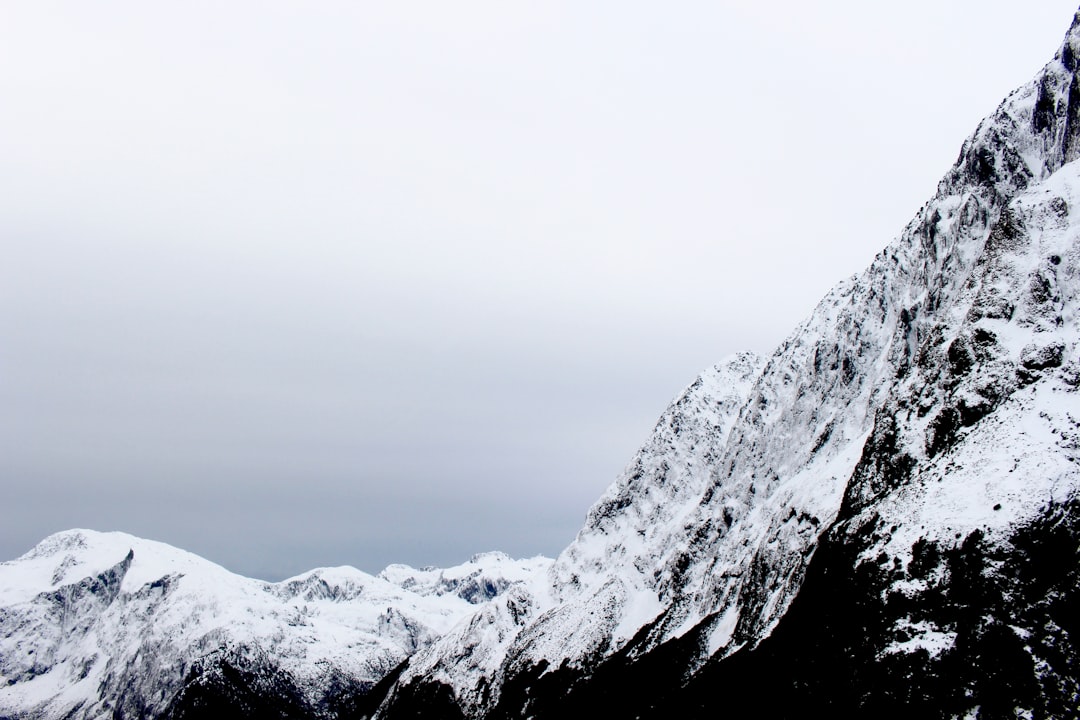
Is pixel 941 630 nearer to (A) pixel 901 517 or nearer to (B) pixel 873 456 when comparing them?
(A) pixel 901 517

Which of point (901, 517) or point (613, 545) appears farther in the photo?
point (613, 545)

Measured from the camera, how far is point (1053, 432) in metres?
55.6

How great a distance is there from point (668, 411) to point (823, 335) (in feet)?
216

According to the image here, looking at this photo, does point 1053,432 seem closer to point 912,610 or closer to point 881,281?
point 912,610

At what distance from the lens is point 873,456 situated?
239ft

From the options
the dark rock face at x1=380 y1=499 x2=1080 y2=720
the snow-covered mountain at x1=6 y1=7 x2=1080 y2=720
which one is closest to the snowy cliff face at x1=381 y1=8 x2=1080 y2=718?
the snow-covered mountain at x1=6 y1=7 x2=1080 y2=720

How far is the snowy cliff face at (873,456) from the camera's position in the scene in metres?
58.1

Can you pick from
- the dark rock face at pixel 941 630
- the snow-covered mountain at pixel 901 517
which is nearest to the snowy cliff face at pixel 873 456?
the snow-covered mountain at pixel 901 517

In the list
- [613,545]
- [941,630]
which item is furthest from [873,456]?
[613,545]

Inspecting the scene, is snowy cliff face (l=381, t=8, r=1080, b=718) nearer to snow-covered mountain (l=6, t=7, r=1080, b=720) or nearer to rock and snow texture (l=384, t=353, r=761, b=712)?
snow-covered mountain (l=6, t=7, r=1080, b=720)

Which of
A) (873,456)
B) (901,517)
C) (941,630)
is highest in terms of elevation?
(873,456)

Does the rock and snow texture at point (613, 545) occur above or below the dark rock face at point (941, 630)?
above

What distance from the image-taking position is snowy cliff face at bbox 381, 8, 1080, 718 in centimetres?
5812

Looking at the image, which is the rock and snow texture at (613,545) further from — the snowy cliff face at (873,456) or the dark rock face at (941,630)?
the dark rock face at (941,630)
